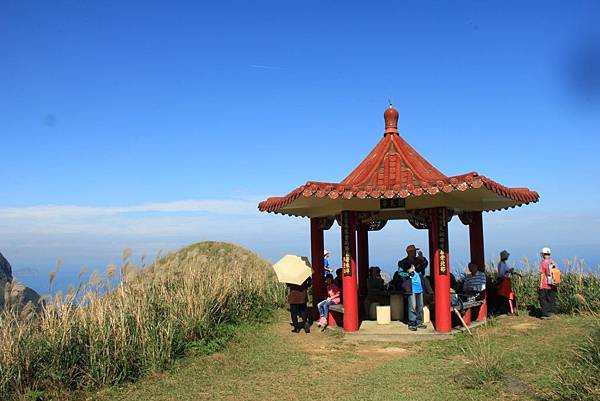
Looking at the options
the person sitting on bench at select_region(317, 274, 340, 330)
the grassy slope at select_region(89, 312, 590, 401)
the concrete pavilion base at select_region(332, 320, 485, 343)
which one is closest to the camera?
Answer: the grassy slope at select_region(89, 312, 590, 401)

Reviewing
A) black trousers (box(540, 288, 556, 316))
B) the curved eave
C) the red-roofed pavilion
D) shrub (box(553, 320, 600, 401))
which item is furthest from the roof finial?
shrub (box(553, 320, 600, 401))

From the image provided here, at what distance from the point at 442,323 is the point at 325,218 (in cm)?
341

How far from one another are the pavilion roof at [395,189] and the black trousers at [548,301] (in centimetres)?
205

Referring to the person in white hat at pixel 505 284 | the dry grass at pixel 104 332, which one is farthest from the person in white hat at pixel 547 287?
the dry grass at pixel 104 332

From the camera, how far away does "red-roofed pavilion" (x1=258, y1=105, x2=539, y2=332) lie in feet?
28.1

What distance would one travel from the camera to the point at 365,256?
45.0ft

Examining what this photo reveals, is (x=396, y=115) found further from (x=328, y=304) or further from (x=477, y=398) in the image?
(x=477, y=398)

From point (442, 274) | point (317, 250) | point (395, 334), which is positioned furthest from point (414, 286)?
point (317, 250)

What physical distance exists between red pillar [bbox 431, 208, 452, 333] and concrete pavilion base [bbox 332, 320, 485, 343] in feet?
0.69

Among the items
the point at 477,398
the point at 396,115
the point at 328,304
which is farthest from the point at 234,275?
the point at 477,398

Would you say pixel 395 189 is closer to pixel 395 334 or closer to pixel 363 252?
pixel 395 334

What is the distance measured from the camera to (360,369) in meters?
7.39

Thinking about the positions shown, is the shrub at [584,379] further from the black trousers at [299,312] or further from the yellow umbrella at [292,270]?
the black trousers at [299,312]

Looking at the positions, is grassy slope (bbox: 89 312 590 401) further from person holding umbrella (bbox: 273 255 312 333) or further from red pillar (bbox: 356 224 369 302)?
red pillar (bbox: 356 224 369 302)
